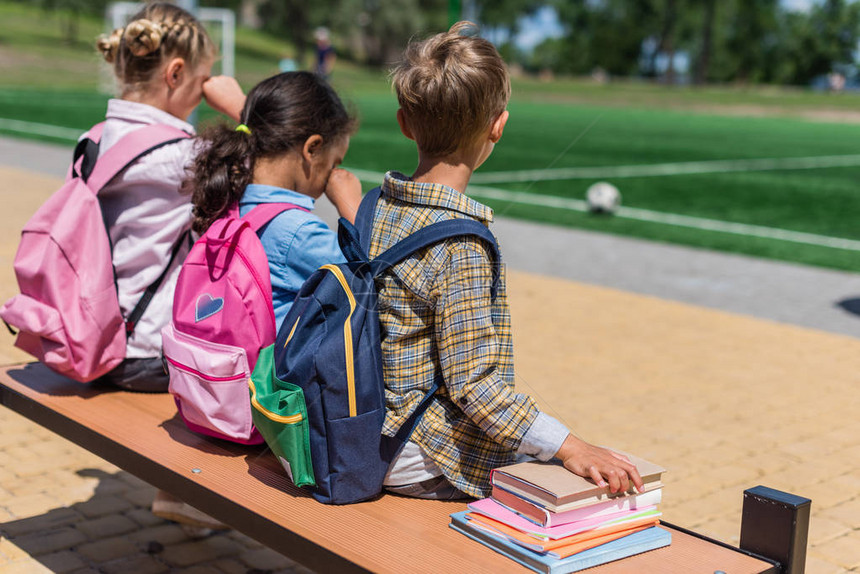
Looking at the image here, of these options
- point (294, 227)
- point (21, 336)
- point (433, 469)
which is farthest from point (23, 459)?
point (433, 469)

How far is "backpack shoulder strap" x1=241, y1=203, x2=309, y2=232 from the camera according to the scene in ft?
9.34

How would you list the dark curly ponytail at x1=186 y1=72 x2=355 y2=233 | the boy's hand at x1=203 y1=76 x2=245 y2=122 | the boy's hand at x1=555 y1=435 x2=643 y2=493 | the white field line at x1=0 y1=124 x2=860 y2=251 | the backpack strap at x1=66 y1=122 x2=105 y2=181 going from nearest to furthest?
the boy's hand at x1=555 y1=435 x2=643 y2=493 → the dark curly ponytail at x1=186 y1=72 x2=355 y2=233 → the backpack strap at x1=66 y1=122 x2=105 y2=181 → the boy's hand at x1=203 y1=76 x2=245 y2=122 → the white field line at x1=0 y1=124 x2=860 y2=251

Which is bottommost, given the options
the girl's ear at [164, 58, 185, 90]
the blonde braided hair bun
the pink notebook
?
the pink notebook

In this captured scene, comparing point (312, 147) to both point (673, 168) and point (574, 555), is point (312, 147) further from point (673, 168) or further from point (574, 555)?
point (673, 168)

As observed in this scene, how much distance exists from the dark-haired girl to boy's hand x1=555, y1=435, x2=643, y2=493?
2.95 ft

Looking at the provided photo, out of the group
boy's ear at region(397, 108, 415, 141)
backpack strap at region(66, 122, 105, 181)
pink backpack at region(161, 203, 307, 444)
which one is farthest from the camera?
backpack strap at region(66, 122, 105, 181)

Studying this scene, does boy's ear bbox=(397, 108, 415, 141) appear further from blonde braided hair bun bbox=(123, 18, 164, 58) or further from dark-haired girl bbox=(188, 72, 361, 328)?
blonde braided hair bun bbox=(123, 18, 164, 58)

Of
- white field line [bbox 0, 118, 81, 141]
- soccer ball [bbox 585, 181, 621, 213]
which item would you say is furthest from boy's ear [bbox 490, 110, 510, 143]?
white field line [bbox 0, 118, 81, 141]

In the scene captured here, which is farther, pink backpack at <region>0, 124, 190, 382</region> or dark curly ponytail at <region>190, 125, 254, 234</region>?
pink backpack at <region>0, 124, 190, 382</region>

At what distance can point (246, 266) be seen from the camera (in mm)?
2682

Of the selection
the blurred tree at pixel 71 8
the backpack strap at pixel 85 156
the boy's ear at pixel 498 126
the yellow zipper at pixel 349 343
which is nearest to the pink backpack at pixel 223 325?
the yellow zipper at pixel 349 343

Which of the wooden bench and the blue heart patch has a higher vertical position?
the blue heart patch

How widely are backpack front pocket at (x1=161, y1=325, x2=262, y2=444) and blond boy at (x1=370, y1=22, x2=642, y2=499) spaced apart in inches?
19.0

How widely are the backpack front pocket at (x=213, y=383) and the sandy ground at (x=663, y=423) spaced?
941 millimetres
